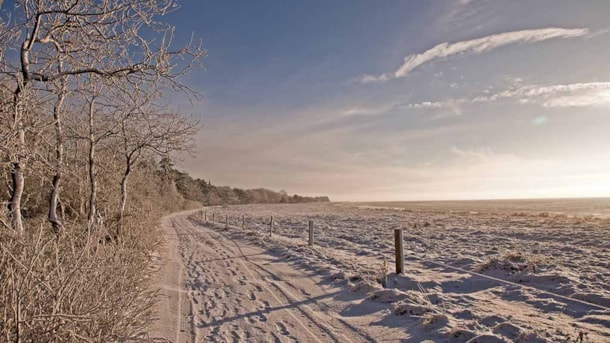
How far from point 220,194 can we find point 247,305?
9359 cm

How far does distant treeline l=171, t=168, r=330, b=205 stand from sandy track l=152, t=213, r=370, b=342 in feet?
177

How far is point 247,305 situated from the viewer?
6738 mm

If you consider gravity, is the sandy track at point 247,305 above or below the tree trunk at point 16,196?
below

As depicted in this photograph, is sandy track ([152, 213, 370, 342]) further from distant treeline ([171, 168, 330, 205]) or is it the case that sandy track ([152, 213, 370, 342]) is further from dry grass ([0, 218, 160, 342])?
distant treeline ([171, 168, 330, 205])

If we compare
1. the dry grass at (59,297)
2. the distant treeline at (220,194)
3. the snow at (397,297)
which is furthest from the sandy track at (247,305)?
the distant treeline at (220,194)

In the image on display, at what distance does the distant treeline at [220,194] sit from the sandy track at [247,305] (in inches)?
2121

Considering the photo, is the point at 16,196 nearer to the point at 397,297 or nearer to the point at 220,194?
the point at 397,297

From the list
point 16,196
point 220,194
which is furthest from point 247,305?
point 220,194

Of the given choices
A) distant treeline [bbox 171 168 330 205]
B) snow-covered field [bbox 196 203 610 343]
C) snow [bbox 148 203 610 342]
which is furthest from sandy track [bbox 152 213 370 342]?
distant treeline [bbox 171 168 330 205]

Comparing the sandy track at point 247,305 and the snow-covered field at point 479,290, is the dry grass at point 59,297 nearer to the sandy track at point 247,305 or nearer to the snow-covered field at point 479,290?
the sandy track at point 247,305

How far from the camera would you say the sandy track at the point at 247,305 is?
209 inches

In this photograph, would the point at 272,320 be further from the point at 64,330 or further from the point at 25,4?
the point at 25,4

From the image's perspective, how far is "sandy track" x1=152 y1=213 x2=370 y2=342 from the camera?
5.32 meters

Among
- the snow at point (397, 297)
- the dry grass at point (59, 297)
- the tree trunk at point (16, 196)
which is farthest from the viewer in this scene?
the snow at point (397, 297)
